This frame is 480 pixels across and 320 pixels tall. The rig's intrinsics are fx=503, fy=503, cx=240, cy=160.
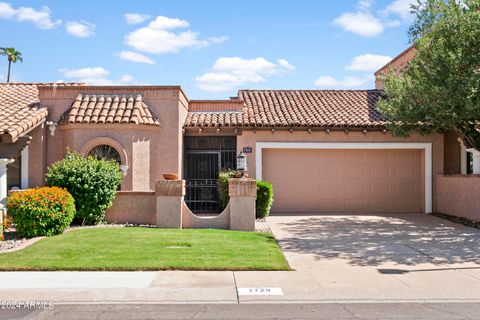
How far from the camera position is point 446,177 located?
694 inches

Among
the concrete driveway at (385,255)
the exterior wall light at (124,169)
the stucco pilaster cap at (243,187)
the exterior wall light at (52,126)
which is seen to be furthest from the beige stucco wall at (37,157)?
the concrete driveway at (385,255)

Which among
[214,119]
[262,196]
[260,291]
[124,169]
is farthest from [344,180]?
[260,291]

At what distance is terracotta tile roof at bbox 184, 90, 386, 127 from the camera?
18.1 meters

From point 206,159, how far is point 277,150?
2617 mm

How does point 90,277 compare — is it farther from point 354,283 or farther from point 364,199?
point 364,199

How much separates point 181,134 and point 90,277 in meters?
9.48

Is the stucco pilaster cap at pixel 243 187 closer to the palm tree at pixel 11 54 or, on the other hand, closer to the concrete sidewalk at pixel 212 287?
the concrete sidewalk at pixel 212 287

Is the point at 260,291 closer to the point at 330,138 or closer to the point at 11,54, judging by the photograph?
the point at 330,138

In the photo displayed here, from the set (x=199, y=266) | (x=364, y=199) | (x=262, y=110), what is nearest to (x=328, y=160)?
(x=364, y=199)

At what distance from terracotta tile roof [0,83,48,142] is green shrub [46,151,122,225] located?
6.20 feet

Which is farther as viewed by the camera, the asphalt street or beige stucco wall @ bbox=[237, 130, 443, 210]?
beige stucco wall @ bbox=[237, 130, 443, 210]

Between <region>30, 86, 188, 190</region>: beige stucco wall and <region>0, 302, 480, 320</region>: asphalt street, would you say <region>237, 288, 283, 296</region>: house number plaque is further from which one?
<region>30, 86, 188, 190</region>: beige stucco wall

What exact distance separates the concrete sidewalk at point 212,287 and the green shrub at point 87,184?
4.73 meters

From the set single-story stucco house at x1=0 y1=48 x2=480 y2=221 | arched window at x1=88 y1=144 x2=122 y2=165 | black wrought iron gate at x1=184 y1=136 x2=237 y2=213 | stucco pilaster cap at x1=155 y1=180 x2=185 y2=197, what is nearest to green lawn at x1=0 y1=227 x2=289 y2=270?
stucco pilaster cap at x1=155 y1=180 x2=185 y2=197
